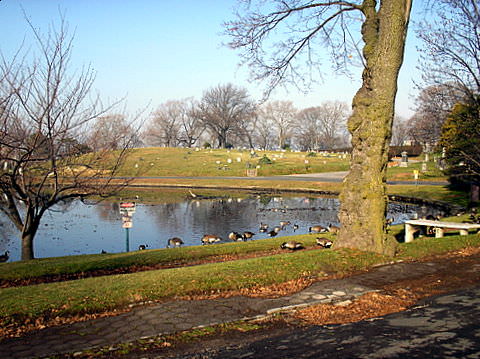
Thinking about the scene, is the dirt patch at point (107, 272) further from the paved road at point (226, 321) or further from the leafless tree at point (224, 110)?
the leafless tree at point (224, 110)

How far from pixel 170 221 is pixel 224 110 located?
62.8 meters

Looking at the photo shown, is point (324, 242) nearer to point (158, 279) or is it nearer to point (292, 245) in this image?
point (292, 245)

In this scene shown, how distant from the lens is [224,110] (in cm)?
8212

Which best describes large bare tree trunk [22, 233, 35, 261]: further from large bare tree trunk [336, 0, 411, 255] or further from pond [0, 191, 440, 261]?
large bare tree trunk [336, 0, 411, 255]

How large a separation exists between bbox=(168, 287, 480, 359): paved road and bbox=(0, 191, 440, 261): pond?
10075 mm

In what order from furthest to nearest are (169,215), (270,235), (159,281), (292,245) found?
1. (169,215)
2. (270,235)
3. (292,245)
4. (159,281)

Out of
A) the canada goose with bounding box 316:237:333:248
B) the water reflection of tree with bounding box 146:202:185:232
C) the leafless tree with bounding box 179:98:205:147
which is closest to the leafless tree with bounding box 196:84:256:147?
the leafless tree with bounding box 179:98:205:147

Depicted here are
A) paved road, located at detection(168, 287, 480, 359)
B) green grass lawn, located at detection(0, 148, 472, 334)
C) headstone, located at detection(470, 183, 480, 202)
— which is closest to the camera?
paved road, located at detection(168, 287, 480, 359)

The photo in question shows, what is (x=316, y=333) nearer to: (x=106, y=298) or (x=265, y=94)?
(x=106, y=298)

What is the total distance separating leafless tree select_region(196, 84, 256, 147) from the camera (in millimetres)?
81688

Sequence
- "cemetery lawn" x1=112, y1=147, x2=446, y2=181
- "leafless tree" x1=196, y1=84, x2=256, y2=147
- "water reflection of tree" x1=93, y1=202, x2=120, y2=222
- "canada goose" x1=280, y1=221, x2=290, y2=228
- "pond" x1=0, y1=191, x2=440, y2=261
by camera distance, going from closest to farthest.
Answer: "pond" x1=0, y1=191, x2=440, y2=261 < "canada goose" x1=280, y1=221, x2=290, y2=228 < "water reflection of tree" x1=93, y1=202, x2=120, y2=222 < "cemetery lawn" x1=112, y1=147, x2=446, y2=181 < "leafless tree" x1=196, y1=84, x2=256, y2=147

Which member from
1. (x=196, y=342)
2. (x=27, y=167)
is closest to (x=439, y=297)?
(x=196, y=342)

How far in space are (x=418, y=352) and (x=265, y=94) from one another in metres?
8.82

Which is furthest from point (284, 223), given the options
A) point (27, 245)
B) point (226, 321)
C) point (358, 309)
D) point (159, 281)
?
point (226, 321)
